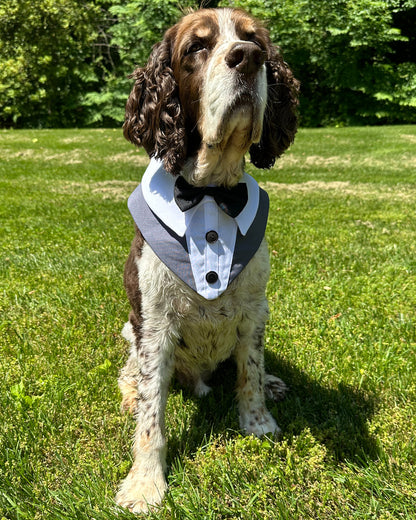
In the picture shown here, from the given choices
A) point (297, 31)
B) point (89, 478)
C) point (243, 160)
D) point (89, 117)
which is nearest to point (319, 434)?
point (89, 478)

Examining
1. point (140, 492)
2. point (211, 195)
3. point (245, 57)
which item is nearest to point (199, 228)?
point (211, 195)

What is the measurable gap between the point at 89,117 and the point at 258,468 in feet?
93.3

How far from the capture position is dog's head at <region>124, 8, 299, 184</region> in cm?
212

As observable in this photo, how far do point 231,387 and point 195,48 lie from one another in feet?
6.77

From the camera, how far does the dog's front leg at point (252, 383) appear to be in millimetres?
2656

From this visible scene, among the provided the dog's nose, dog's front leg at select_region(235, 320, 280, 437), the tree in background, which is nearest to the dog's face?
the dog's nose

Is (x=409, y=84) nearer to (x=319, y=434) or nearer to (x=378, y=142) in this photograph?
(x=378, y=142)

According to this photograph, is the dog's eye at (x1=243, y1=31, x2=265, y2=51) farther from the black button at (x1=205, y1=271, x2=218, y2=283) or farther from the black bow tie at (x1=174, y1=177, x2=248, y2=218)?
the black button at (x1=205, y1=271, x2=218, y2=283)

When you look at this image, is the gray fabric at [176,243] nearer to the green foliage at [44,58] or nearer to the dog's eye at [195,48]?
the dog's eye at [195,48]

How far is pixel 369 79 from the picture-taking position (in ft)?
81.0

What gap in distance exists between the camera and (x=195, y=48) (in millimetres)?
2309

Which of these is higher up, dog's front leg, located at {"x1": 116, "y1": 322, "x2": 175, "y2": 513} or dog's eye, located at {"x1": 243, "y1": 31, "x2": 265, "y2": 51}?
dog's eye, located at {"x1": 243, "y1": 31, "x2": 265, "y2": 51}

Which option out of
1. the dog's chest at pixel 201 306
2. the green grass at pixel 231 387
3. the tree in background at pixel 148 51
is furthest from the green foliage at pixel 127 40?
the dog's chest at pixel 201 306

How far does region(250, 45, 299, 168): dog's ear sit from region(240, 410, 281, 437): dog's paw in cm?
151
